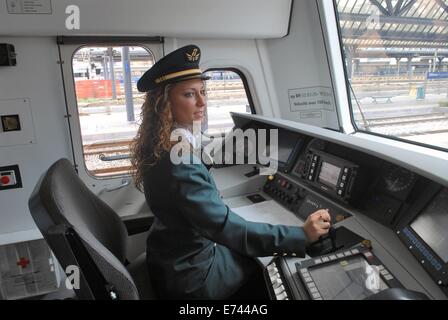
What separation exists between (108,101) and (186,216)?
4.73ft

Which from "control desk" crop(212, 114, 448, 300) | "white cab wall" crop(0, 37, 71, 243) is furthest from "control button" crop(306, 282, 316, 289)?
"white cab wall" crop(0, 37, 71, 243)

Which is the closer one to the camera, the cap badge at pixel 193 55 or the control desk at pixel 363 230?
the control desk at pixel 363 230

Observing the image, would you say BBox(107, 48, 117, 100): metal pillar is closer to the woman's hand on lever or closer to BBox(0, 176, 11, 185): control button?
BBox(0, 176, 11, 185): control button

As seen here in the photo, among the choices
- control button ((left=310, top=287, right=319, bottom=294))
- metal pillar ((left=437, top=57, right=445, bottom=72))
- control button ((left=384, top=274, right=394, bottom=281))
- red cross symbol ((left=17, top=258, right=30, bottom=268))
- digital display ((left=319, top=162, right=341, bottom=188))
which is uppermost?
metal pillar ((left=437, top=57, right=445, bottom=72))

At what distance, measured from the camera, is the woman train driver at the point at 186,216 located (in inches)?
42.8

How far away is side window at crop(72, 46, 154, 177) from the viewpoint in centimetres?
215

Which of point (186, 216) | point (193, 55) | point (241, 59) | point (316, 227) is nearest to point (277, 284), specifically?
point (316, 227)

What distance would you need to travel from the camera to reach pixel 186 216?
3.61 feet

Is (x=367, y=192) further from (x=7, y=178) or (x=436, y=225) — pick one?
(x=7, y=178)

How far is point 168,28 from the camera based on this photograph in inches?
80.9

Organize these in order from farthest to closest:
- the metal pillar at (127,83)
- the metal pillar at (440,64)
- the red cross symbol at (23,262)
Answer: the metal pillar at (127,83) → the red cross symbol at (23,262) → the metal pillar at (440,64)

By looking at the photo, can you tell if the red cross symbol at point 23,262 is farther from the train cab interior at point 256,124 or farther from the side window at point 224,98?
the side window at point 224,98

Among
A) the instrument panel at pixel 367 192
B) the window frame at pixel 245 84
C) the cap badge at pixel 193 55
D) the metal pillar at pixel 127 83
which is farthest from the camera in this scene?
the window frame at pixel 245 84

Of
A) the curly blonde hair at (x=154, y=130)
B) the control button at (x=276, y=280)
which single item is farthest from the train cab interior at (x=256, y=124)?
the curly blonde hair at (x=154, y=130)
